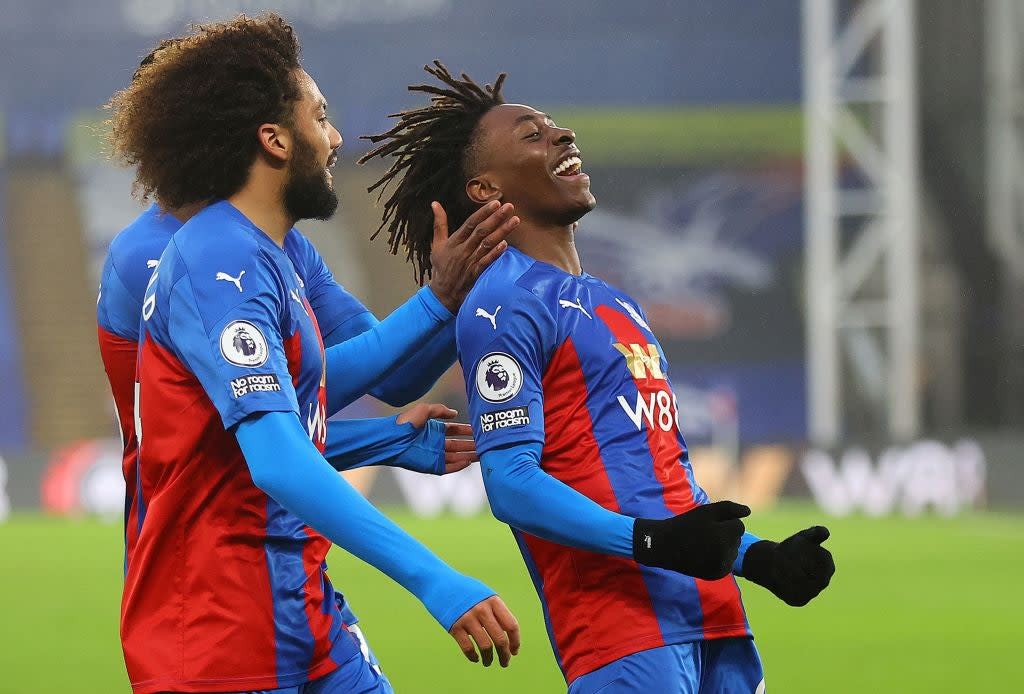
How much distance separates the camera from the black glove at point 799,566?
11.3 ft

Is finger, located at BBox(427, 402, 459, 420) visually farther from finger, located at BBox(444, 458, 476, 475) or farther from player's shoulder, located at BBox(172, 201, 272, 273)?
player's shoulder, located at BBox(172, 201, 272, 273)

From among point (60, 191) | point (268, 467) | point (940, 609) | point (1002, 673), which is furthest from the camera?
A: point (60, 191)

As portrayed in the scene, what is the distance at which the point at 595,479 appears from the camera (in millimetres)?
3637

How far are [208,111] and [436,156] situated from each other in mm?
927

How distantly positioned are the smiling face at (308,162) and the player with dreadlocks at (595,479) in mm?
427

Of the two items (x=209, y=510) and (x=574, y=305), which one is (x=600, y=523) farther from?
(x=209, y=510)

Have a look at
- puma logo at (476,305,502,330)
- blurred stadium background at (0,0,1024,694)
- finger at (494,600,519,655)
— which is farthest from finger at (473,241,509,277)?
blurred stadium background at (0,0,1024,694)

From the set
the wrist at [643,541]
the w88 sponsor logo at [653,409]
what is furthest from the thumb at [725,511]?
the w88 sponsor logo at [653,409]

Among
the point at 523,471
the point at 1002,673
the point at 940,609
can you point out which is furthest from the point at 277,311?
the point at 940,609

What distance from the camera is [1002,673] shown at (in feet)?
27.7

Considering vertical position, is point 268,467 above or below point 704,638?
above

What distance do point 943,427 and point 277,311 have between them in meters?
24.2

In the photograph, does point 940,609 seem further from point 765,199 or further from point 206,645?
point 765,199

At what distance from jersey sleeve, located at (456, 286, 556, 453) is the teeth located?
16.3 inches
